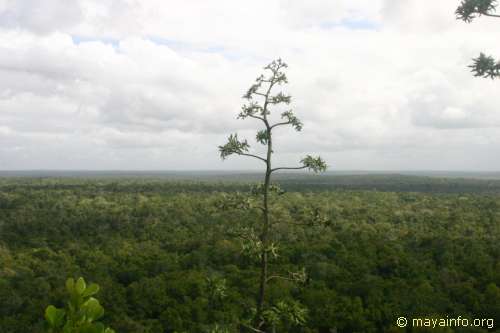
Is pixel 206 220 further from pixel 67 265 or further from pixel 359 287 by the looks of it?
pixel 359 287

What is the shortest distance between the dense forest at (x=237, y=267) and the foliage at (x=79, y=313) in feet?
14.7

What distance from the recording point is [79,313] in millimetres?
3449

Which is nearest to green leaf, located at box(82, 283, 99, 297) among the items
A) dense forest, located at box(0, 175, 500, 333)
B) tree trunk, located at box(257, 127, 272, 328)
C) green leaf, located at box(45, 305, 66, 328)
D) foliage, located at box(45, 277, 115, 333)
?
foliage, located at box(45, 277, 115, 333)

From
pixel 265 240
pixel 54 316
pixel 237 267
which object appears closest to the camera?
pixel 54 316

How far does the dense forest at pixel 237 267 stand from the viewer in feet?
94.1

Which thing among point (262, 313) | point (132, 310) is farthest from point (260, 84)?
point (132, 310)

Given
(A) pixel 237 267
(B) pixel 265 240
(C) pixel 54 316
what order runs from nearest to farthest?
1. (C) pixel 54 316
2. (B) pixel 265 240
3. (A) pixel 237 267

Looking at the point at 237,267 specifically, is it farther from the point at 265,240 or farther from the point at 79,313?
the point at 79,313

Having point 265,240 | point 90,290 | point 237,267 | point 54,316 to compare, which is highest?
point 90,290

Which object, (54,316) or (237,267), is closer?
(54,316)

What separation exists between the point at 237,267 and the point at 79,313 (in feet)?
125

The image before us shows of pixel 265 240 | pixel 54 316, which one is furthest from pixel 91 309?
pixel 265 240

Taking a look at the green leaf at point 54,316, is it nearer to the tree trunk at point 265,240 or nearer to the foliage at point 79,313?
the foliage at point 79,313

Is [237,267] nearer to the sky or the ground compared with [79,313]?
nearer to the ground
